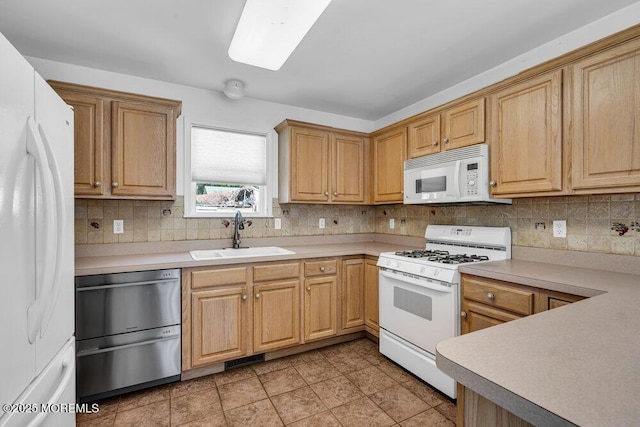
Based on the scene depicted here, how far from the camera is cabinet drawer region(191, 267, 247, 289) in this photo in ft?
7.29

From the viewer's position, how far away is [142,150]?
2.33 meters

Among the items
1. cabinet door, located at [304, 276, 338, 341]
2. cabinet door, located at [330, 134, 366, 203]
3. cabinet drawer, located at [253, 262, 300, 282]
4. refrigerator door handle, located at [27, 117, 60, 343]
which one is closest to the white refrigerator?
refrigerator door handle, located at [27, 117, 60, 343]

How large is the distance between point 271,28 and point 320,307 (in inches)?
84.2

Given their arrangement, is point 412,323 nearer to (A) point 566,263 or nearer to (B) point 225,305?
(A) point 566,263

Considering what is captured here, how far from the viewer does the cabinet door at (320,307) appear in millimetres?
2662

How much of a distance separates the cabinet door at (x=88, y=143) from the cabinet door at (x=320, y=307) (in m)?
1.76

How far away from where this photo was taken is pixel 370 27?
1.95 m

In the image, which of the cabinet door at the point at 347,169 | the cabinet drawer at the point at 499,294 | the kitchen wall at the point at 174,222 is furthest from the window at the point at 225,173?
the cabinet drawer at the point at 499,294

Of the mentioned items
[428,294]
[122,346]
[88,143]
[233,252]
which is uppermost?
[88,143]

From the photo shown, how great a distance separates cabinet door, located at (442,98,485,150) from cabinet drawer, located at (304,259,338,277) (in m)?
Result: 1.38

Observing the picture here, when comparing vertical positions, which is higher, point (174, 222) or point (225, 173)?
point (225, 173)

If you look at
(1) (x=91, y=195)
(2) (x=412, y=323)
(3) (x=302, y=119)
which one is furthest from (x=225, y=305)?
(3) (x=302, y=119)

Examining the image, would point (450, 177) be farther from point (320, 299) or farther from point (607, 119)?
point (320, 299)

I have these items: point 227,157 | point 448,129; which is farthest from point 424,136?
point 227,157
